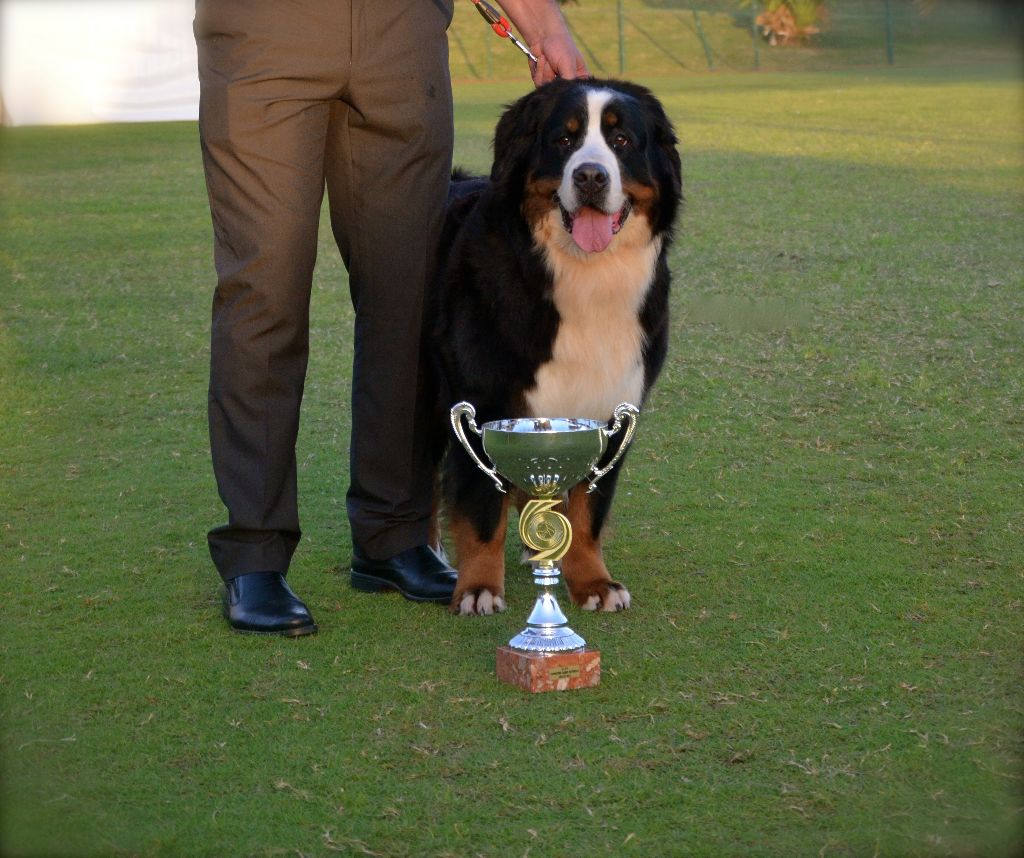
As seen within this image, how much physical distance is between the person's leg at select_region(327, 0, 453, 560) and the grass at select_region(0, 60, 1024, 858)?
0.33 m

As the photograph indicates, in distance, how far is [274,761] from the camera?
2238 mm

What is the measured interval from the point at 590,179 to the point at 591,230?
0.15m

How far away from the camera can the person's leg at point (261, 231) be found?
288 cm

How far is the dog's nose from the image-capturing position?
3.00 m

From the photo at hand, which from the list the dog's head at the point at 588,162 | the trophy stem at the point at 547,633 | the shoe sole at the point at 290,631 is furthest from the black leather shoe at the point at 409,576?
the dog's head at the point at 588,162

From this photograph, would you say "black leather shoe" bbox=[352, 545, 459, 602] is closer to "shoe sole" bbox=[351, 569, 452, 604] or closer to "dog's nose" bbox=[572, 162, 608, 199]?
"shoe sole" bbox=[351, 569, 452, 604]

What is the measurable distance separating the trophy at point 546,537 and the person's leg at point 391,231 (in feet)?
1.76

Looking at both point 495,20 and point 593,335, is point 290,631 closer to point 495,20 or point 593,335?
point 593,335

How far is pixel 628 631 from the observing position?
2971 millimetres

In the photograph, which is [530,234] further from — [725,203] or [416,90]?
[725,203]

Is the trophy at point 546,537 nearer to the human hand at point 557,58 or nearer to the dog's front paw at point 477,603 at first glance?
the dog's front paw at point 477,603

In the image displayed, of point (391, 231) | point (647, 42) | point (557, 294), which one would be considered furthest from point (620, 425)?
point (647, 42)

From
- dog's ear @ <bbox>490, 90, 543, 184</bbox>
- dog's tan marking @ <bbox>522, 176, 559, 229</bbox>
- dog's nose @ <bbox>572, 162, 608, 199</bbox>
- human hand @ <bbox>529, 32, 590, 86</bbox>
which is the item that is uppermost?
human hand @ <bbox>529, 32, 590, 86</bbox>

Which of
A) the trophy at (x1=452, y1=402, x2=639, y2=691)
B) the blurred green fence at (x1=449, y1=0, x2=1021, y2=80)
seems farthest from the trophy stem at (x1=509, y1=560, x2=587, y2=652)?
the blurred green fence at (x1=449, y1=0, x2=1021, y2=80)
